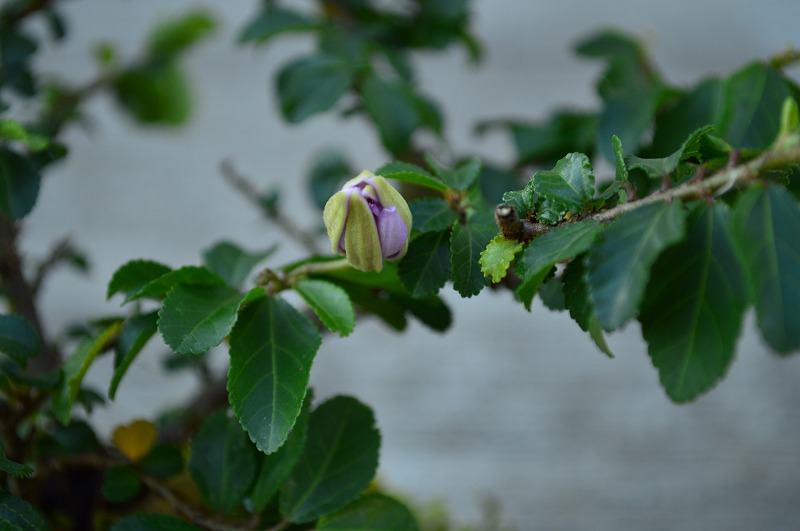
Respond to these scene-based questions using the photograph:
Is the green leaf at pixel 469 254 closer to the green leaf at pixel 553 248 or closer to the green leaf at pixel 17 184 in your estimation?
the green leaf at pixel 553 248

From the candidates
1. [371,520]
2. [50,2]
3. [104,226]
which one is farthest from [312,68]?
[104,226]

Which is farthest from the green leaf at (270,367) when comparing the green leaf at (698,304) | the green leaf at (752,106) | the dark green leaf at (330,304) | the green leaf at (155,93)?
the green leaf at (155,93)

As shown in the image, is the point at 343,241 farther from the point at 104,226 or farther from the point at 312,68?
the point at 104,226

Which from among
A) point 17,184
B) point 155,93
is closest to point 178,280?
point 17,184

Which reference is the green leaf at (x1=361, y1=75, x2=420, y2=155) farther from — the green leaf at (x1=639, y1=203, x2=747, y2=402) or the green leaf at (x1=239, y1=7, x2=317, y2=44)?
the green leaf at (x1=639, y1=203, x2=747, y2=402)

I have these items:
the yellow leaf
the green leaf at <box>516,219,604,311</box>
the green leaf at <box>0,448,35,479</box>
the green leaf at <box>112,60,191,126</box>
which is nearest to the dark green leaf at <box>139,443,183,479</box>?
the yellow leaf
